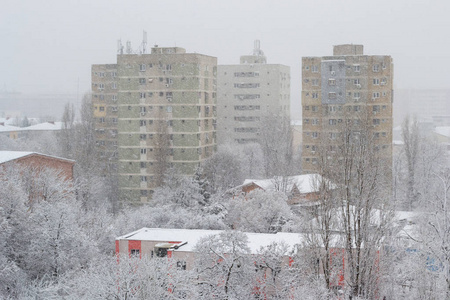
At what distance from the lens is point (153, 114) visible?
33.9 metres

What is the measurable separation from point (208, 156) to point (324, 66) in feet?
29.0

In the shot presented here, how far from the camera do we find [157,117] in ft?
111

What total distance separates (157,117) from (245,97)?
15670 mm

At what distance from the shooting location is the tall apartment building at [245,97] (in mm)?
47656

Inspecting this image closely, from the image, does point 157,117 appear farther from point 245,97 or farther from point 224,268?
point 224,268

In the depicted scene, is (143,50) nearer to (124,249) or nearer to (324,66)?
(324,66)

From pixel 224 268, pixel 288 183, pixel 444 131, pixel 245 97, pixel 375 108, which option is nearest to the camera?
pixel 224 268

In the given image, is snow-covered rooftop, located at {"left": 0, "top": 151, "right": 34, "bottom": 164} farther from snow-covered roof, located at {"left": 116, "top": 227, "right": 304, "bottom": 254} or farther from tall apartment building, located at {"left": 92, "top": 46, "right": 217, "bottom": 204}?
tall apartment building, located at {"left": 92, "top": 46, "right": 217, "bottom": 204}

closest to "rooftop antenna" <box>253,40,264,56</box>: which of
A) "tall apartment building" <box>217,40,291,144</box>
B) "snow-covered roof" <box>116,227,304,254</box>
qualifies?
"tall apartment building" <box>217,40,291,144</box>

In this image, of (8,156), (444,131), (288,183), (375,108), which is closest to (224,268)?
(8,156)

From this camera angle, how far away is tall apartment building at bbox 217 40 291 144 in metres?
47.7

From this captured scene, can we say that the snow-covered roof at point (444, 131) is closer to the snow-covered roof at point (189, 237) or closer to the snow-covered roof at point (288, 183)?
the snow-covered roof at point (288, 183)

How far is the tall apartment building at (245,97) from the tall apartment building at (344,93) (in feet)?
45.1

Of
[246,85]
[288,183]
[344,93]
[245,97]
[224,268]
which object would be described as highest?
[246,85]
